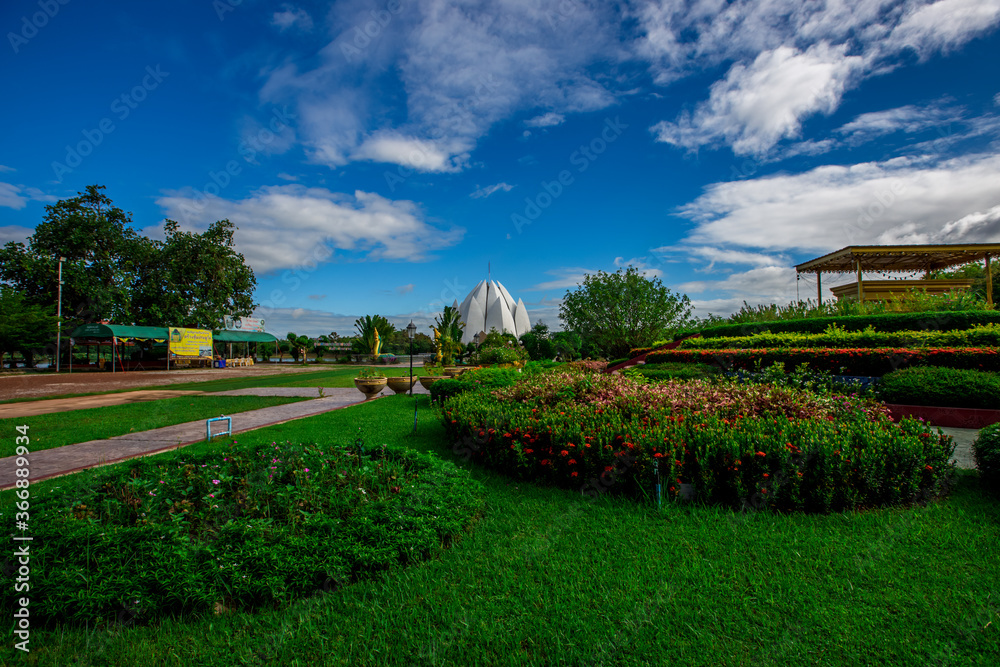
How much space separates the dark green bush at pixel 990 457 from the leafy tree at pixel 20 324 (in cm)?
3080

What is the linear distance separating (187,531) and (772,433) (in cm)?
421

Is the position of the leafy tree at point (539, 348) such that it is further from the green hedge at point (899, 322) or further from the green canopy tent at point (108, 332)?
the green canopy tent at point (108, 332)

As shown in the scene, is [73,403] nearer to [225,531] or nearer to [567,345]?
[225,531]

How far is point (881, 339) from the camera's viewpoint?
29.7 ft

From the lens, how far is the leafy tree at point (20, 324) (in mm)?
20359

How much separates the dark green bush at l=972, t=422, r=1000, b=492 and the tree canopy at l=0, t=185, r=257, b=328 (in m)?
35.0

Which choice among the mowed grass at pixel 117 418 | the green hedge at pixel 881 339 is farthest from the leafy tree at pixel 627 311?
the mowed grass at pixel 117 418

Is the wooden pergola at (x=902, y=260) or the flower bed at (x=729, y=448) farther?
the wooden pergola at (x=902, y=260)

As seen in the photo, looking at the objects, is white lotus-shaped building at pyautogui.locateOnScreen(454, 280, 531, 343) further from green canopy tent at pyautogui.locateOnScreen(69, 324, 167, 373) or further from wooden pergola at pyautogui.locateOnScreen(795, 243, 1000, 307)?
wooden pergola at pyautogui.locateOnScreen(795, 243, 1000, 307)

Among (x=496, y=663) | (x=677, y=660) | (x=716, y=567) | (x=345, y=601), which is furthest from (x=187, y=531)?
(x=716, y=567)

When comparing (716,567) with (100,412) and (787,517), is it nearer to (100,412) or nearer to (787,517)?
(787,517)

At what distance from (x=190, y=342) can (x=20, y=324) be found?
7.40 metres

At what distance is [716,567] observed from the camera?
252cm

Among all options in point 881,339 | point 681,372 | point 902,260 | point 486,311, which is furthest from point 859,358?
point 486,311
